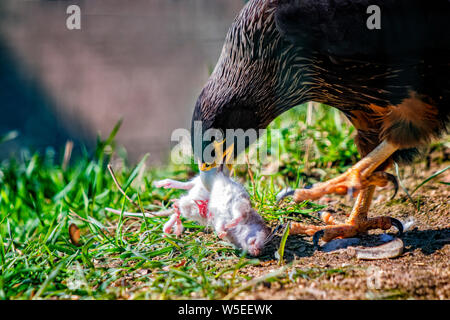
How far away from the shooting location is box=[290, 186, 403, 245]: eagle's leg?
108 inches

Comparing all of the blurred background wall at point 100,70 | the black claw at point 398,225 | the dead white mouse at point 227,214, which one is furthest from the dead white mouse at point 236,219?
the blurred background wall at point 100,70

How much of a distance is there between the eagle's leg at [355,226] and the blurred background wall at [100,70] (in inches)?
133

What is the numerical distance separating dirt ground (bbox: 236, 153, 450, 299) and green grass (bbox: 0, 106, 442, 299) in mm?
172

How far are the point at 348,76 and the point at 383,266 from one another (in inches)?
42.1

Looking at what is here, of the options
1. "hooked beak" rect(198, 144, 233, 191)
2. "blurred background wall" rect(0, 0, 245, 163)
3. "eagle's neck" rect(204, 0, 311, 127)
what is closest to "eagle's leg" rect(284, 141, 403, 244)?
"hooked beak" rect(198, 144, 233, 191)

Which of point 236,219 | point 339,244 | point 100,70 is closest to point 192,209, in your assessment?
point 236,219

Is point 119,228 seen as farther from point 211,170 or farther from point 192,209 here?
point 211,170

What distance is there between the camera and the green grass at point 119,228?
2.16 meters

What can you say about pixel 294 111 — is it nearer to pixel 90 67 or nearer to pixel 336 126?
pixel 336 126

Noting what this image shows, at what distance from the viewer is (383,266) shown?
2262 mm

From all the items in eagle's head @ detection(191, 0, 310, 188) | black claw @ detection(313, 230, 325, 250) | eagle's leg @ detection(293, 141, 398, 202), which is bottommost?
black claw @ detection(313, 230, 325, 250)

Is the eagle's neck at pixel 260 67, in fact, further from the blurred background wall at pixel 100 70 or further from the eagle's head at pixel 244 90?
the blurred background wall at pixel 100 70

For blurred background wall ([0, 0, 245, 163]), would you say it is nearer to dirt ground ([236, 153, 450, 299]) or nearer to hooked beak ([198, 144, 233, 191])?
hooked beak ([198, 144, 233, 191])
